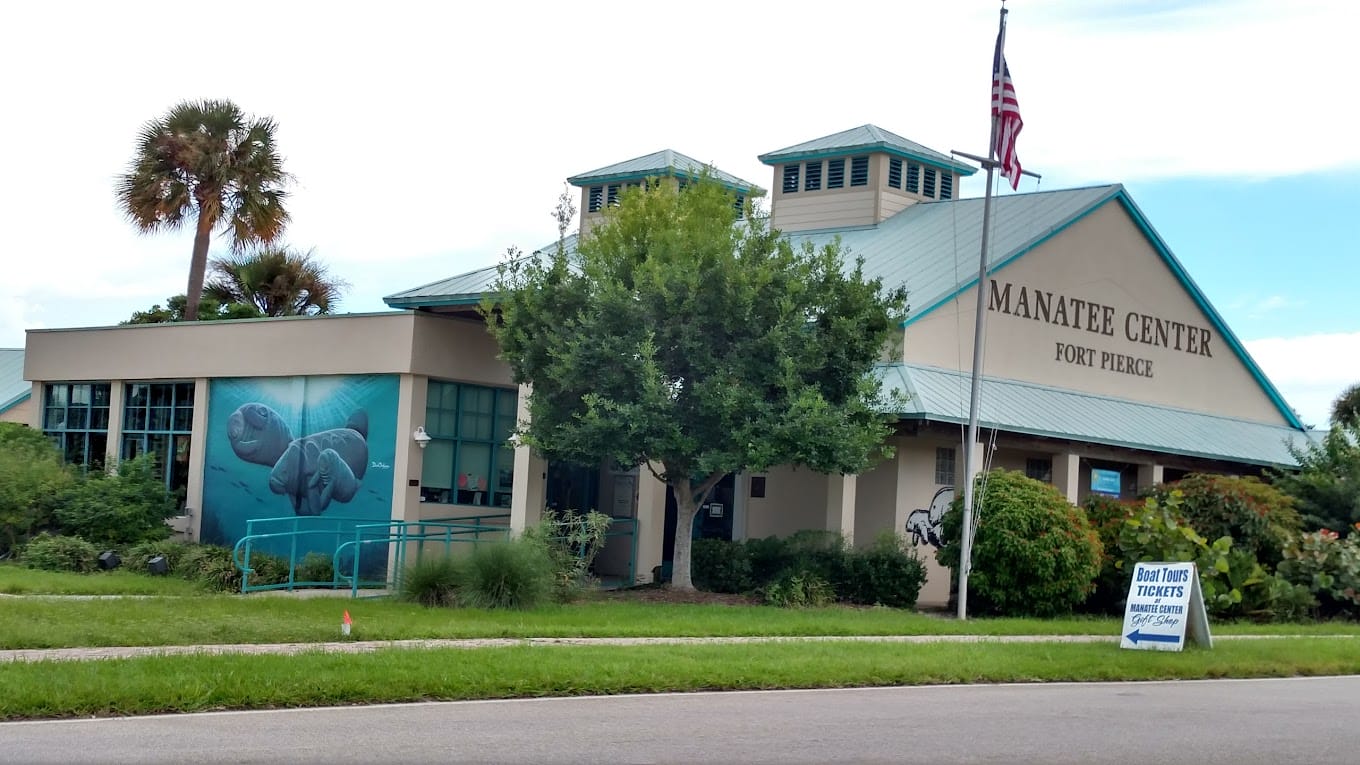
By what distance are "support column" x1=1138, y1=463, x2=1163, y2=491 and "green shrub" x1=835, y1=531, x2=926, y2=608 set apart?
289 inches

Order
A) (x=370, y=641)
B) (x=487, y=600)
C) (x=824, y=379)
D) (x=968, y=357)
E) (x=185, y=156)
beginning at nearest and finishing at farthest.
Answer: (x=370, y=641) < (x=487, y=600) < (x=824, y=379) < (x=968, y=357) < (x=185, y=156)

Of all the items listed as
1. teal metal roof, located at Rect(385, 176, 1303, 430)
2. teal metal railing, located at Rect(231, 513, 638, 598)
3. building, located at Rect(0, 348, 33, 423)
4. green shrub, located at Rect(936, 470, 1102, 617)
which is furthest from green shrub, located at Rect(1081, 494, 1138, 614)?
building, located at Rect(0, 348, 33, 423)

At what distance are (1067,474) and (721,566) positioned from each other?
663 centimetres

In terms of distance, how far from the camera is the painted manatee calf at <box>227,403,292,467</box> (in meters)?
28.1

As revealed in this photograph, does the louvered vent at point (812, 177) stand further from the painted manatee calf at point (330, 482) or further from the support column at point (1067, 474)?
the painted manatee calf at point (330, 482)

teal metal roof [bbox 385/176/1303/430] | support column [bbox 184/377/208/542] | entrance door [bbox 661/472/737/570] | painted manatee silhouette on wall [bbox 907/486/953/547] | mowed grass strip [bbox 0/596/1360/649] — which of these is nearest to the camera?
mowed grass strip [bbox 0/596/1360/649]

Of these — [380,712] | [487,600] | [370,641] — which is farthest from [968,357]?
[380,712]

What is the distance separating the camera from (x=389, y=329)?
26406 millimetres

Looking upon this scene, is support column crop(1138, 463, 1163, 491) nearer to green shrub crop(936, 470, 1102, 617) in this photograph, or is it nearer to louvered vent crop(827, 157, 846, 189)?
green shrub crop(936, 470, 1102, 617)

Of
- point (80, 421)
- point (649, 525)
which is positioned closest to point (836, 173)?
point (649, 525)

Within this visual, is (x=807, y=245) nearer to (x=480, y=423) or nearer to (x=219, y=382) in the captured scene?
(x=480, y=423)

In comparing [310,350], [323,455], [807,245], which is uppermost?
[807,245]

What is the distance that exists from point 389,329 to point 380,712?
16.1 meters

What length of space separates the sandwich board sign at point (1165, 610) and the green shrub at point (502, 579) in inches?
284
